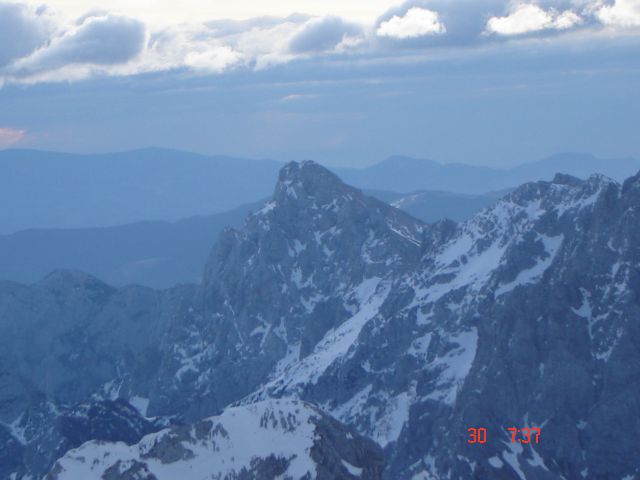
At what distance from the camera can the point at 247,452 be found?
6181 inches

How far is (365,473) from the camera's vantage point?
490ft

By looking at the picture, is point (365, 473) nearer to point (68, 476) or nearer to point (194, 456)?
point (194, 456)

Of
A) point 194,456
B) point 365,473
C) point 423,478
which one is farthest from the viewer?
point 423,478

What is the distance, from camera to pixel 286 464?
497 feet

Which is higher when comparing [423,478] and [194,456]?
[194,456]

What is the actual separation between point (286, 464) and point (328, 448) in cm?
631

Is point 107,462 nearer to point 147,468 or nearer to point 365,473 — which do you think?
point 147,468

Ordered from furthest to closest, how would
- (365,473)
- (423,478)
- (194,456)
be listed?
(423,478)
(194,456)
(365,473)

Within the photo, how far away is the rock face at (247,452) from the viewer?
492 feet

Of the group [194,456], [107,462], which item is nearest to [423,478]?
[194,456]

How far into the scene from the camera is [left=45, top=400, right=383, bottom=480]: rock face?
150 meters

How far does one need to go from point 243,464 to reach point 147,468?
14405 millimetres

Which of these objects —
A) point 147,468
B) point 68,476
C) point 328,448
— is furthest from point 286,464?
point 68,476

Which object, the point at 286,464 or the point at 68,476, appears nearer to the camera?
the point at 286,464
